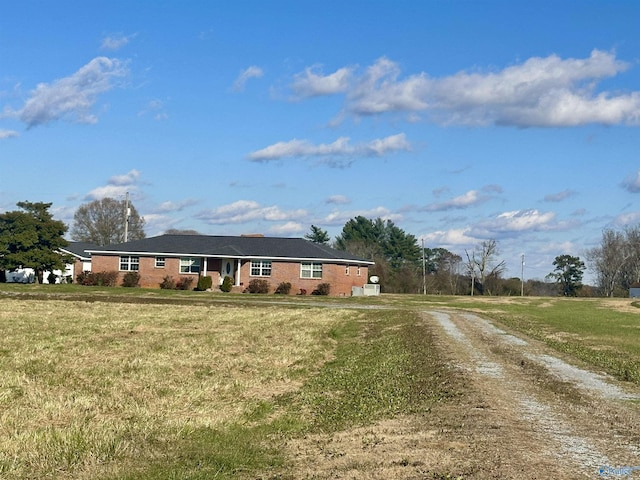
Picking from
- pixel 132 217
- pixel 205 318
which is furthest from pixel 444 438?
pixel 132 217

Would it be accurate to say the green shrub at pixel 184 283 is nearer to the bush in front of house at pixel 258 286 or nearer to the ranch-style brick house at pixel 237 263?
the ranch-style brick house at pixel 237 263

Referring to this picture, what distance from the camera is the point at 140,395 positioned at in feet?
39.3

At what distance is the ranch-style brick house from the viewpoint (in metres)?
58.4

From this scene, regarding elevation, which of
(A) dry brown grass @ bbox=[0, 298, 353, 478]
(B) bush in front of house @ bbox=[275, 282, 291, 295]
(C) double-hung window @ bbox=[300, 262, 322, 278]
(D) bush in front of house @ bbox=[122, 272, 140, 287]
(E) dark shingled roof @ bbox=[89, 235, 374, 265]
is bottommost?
(A) dry brown grass @ bbox=[0, 298, 353, 478]

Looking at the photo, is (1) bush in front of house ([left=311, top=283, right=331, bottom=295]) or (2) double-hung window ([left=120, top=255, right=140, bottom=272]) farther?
(2) double-hung window ([left=120, top=255, right=140, bottom=272])

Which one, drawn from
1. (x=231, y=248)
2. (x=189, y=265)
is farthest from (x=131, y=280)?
(x=231, y=248)

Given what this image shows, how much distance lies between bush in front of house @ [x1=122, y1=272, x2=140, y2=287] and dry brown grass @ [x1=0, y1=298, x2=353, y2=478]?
31392 millimetres

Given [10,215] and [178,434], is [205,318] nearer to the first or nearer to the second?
[178,434]

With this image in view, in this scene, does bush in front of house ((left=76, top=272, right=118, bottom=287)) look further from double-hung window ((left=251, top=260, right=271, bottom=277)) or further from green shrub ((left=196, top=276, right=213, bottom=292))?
double-hung window ((left=251, top=260, right=271, bottom=277))

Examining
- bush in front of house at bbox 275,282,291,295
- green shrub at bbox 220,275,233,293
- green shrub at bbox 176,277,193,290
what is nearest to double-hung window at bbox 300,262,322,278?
bush in front of house at bbox 275,282,291,295

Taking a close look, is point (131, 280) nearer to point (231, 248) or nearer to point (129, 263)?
point (129, 263)

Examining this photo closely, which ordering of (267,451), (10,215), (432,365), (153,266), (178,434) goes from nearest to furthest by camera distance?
1. (267,451)
2. (178,434)
3. (432,365)
4. (153,266)
5. (10,215)

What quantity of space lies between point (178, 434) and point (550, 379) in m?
7.20

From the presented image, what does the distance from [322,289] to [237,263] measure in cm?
720
